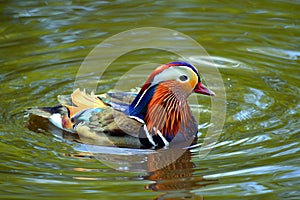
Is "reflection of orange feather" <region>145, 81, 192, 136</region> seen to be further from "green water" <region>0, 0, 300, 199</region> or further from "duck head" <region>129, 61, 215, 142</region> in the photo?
"green water" <region>0, 0, 300, 199</region>

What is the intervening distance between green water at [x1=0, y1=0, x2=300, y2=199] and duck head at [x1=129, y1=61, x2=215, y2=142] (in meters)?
0.39

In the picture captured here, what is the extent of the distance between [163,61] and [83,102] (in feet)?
7.84

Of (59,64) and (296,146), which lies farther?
(59,64)

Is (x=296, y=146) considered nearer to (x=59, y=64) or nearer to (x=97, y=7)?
(x=59, y=64)

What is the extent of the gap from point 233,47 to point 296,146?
3.50 metres

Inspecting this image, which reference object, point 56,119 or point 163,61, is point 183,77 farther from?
point 163,61

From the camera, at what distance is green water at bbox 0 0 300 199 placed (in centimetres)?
763

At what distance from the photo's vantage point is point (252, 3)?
13.2 meters

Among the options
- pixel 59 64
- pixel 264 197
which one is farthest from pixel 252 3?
pixel 264 197

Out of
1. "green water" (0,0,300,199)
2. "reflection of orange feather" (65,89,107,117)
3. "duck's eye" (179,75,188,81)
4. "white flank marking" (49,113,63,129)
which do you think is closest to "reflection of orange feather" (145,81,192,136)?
"duck's eye" (179,75,188,81)

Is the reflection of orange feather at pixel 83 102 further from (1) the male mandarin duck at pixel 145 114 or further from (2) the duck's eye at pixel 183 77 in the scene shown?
(2) the duck's eye at pixel 183 77

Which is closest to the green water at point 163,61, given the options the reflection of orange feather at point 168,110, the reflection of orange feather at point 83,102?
the reflection of orange feather at point 168,110

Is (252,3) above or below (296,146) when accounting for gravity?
above

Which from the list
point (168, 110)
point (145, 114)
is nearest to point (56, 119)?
point (145, 114)
